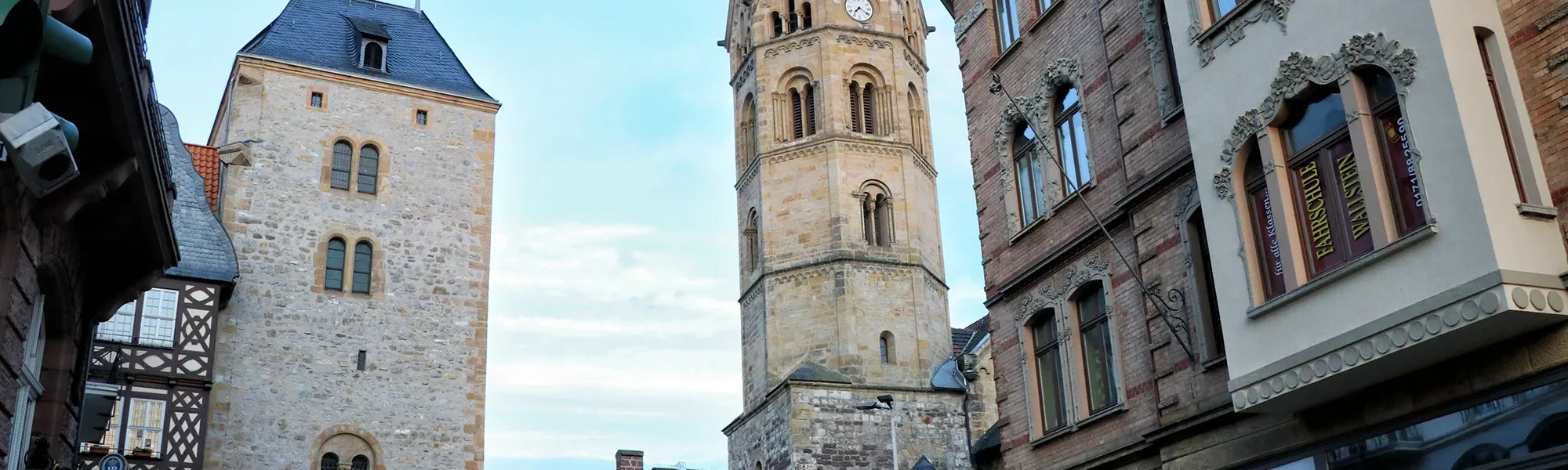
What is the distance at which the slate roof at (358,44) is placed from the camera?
3469 centimetres

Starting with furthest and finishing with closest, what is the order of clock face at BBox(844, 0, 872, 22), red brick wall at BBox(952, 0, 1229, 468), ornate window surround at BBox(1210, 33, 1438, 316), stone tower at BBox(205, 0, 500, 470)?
clock face at BBox(844, 0, 872, 22), stone tower at BBox(205, 0, 500, 470), red brick wall at BBox(952, 0, 1229, 468), ornate window surround at BBox(1210, 33, 1438, 316)

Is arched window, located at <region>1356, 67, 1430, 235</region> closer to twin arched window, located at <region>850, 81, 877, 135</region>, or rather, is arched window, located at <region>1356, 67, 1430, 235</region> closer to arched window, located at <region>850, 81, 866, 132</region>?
arched window, located at <region>850, 81, 866, 132</region>

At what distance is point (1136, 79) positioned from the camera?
1517 cm

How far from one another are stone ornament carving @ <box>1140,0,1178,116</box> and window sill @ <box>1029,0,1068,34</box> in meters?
2.00

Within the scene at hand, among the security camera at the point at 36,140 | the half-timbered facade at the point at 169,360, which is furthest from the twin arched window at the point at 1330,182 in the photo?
the half-timbered facade at the point at 169,360

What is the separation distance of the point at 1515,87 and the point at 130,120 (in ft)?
34.2

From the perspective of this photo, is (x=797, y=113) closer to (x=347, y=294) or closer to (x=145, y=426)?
(x=347, y=294)

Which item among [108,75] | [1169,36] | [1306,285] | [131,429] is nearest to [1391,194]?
[1306,285]

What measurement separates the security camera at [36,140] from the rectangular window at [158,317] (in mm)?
21315

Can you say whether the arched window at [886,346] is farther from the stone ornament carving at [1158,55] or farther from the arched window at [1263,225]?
the arched window at [1263,225]

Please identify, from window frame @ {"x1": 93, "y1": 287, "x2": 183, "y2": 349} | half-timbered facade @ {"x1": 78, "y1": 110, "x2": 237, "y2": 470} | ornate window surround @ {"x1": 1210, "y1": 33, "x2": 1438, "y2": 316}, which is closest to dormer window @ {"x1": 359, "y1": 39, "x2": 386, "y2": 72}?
half-timbered facade @ {"x1": 78, "y1": 110, "x2": 237, "y2": 470}

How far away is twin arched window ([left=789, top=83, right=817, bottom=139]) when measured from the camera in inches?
1645

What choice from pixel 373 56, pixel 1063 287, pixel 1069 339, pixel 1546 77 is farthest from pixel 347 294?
pixel 1546 77

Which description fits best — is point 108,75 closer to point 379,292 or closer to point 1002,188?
point 1002,188
